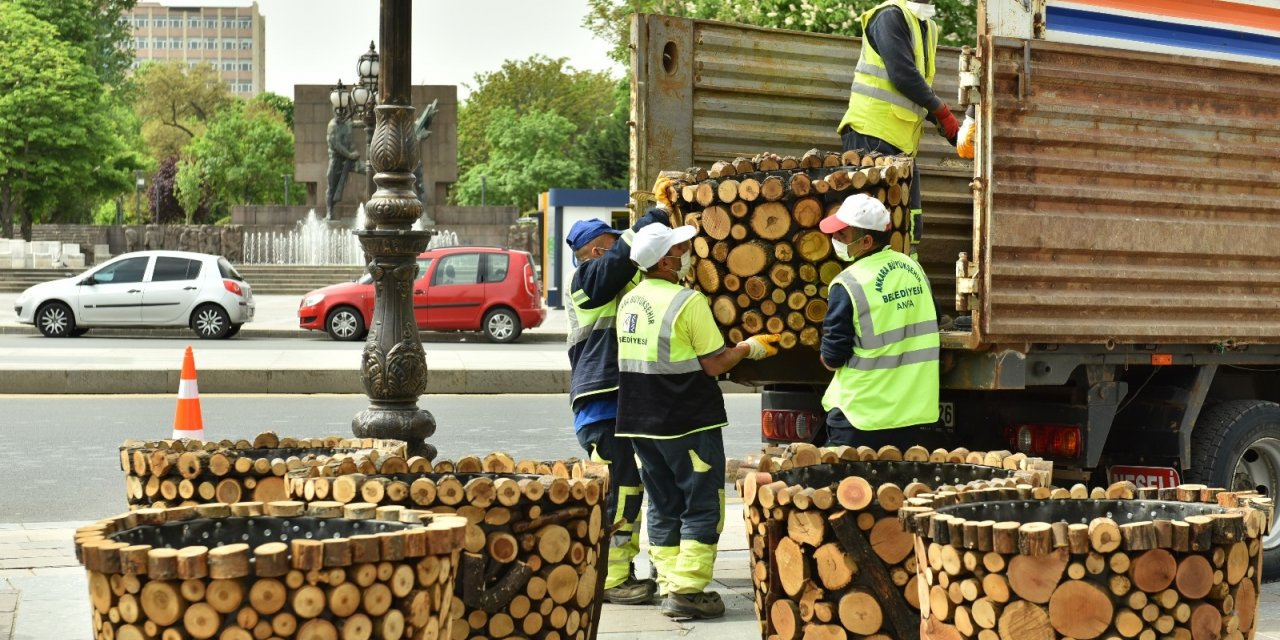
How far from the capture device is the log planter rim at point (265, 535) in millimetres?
3789

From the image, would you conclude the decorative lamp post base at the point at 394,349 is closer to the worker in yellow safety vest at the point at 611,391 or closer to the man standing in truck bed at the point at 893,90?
the worker in yellow safety vest at the point at 611,391

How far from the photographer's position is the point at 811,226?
6699 millimetres

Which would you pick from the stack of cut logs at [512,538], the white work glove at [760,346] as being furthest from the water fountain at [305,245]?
the stack of cut logs at [512,538]

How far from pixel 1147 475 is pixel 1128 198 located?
46.8 inches

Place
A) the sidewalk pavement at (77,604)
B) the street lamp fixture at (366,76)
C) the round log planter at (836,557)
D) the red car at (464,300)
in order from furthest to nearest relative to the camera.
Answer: the red car at (464,300) < the street lamp fixture at (366,76) < the sidewalk pavement at (77,604) < the round log planter at (836,557)

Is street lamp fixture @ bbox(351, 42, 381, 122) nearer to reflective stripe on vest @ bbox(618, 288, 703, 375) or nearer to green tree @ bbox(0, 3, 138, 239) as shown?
reflective stripe on vest @ bbox(618, 288, 703, 375)

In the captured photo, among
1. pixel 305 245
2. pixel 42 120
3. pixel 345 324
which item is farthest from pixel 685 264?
pixel 42 120

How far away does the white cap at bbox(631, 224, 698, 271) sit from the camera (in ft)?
21.1

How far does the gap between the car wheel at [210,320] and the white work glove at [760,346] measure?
66.6ft

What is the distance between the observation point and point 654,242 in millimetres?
6414

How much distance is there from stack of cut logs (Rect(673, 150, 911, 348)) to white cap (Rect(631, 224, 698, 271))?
0.34 meters

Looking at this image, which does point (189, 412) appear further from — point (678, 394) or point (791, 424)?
point (678, 394)

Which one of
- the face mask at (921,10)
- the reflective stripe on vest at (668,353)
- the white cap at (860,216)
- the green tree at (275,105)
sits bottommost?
the reflective stripe on vest at (668,353)

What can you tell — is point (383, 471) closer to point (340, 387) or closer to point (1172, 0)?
point (1172, 0)
